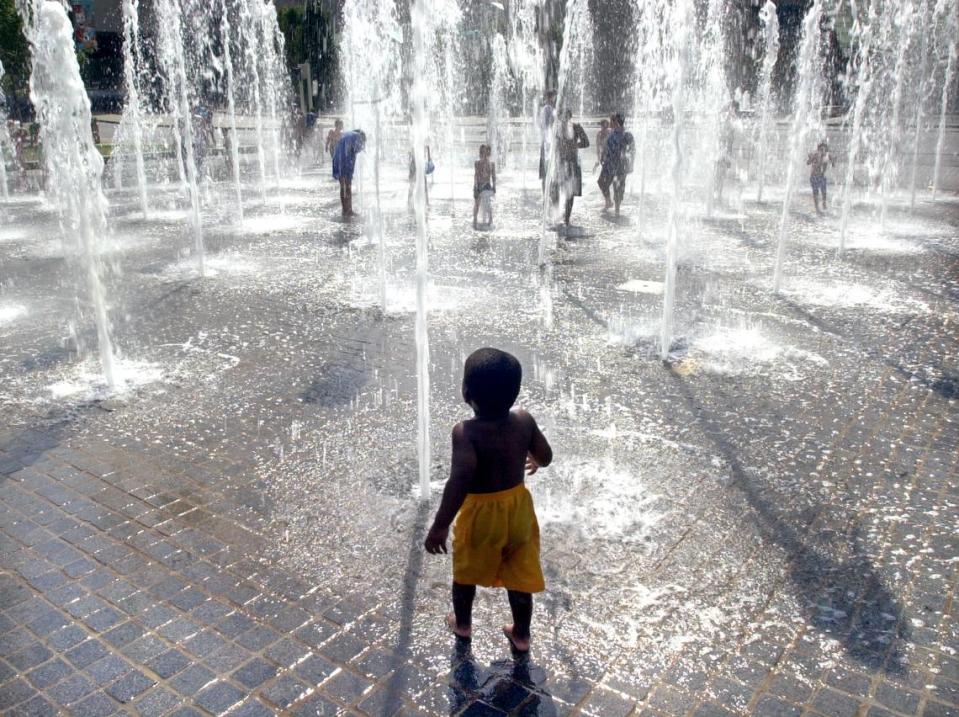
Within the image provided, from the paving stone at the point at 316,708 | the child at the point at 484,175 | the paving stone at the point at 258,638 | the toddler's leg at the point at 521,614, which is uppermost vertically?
the child at the point at 484,175

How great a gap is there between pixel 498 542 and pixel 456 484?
29 centimetres

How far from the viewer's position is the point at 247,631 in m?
3.45

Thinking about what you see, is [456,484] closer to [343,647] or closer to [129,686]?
[343,647]

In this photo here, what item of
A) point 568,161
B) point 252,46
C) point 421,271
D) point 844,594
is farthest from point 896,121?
point 252,46

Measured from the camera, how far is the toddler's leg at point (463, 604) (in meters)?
3.26

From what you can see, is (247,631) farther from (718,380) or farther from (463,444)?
(718,380)

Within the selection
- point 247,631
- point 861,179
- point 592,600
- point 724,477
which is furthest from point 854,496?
point 861,179

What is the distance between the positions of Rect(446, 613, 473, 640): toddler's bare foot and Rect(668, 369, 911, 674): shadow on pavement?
147 centimetres

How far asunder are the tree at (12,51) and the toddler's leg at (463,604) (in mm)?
26866

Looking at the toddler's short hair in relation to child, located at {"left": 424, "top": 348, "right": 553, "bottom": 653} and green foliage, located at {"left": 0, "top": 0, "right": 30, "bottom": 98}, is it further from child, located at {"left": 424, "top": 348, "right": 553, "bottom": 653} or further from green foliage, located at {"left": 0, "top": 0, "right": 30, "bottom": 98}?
green foliage, located at {"left": 0, "top": 0, "right": 30, "bottom": 98}

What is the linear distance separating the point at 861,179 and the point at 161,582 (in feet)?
60.6

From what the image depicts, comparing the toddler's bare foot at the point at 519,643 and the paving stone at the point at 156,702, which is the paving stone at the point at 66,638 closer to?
the paving stone at the point at 156,702

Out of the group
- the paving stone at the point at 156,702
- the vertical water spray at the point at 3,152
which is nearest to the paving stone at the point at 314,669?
the paving stone at the point at 156,702

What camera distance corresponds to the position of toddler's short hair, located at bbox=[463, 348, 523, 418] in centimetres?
295
